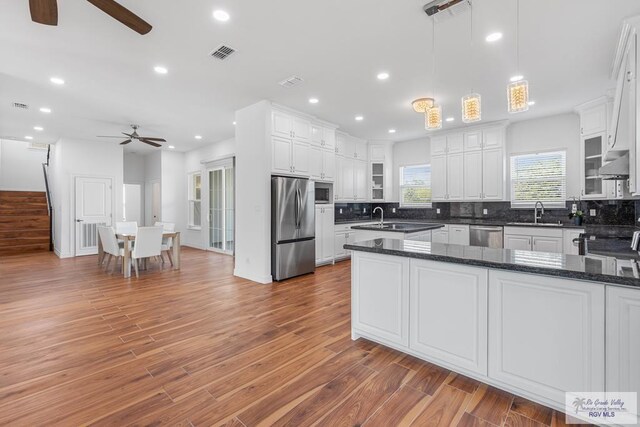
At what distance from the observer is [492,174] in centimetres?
561

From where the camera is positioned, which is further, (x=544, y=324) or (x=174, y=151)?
(x=174, y=151)

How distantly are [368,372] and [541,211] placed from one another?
505 cm

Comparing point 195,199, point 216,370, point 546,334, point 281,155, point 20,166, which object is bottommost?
point 216,370

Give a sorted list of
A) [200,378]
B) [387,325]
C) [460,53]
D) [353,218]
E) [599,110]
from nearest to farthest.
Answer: [200,378]
[387,325]
[460,53]
[599,110]
[353,218]

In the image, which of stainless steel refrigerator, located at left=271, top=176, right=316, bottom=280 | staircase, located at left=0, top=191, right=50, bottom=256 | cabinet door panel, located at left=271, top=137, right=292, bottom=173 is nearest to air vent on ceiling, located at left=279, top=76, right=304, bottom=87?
cabinet door panel, located at left=271, top=137, right=292, bottom=173

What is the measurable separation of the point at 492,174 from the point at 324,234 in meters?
3.46

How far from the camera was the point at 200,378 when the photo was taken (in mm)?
2115

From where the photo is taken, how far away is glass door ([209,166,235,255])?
24.9ft

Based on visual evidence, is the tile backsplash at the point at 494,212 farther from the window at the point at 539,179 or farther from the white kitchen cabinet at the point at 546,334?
the white kitchen cabinet at the point at 546,334

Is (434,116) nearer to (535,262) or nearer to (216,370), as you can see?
(535,262)

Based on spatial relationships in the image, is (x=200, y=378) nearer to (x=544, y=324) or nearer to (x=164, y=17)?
(x=544, y=324)

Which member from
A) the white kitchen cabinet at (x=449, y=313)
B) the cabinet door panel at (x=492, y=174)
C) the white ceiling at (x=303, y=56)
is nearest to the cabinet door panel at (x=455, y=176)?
the cabinet door panel at (x=492, y=174)

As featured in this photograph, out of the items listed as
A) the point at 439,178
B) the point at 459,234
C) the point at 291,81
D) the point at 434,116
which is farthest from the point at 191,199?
the point at 434,116

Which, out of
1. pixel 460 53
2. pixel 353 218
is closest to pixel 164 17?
pixel 460 53
